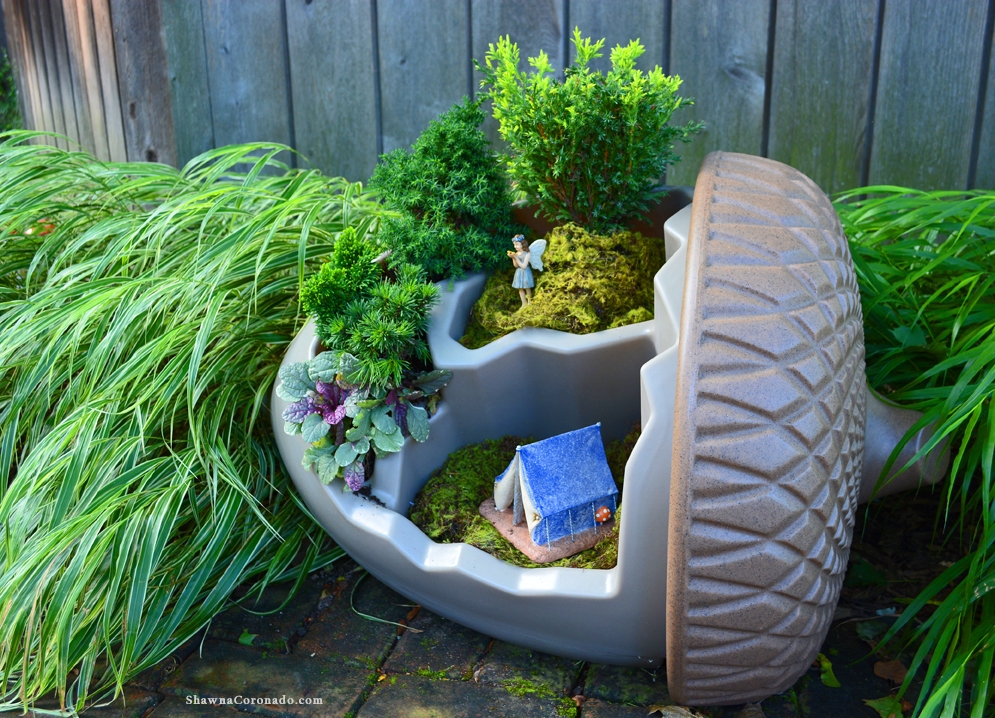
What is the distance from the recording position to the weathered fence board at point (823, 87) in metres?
2.06

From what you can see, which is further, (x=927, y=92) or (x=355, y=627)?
(x=927, y=92)

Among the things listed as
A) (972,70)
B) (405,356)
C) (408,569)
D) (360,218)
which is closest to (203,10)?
(360,218)

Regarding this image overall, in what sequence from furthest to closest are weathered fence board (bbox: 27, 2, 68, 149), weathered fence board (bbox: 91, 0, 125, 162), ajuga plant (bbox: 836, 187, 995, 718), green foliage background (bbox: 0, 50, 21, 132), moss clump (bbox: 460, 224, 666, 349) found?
green foliage background (bbox: 0, 50, 21, 132) → weathered fence board (bbox: 27, 2, 68, 149) → weathered fence board (bbox: 91, 0, 125, 162) → moss clump (bbox: 460, 224, 666, 349) → ajuga plant (bbox: 836, 187, 995, 718)

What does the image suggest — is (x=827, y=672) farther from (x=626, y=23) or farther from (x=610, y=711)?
(x=626, y=23)

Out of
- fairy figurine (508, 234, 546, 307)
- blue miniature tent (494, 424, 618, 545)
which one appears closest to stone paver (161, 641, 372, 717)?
blue miniature tent (494, 424, 618, 545)

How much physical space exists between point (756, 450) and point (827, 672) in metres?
0.57

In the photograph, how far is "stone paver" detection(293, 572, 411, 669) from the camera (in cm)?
141

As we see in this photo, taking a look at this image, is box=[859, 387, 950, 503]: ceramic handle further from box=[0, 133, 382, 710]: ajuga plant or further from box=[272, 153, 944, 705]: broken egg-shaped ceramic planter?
box=[0, 133, 382, 710]: ajuga plant

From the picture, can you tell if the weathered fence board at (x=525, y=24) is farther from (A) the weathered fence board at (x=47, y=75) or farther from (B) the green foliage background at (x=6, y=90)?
(B) the green foliage background at (x=6, y=90)

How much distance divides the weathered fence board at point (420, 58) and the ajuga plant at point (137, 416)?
1.51 feet

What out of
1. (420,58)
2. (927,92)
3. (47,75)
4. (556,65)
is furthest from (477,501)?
(47,75)

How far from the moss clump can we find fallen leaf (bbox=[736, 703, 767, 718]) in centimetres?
69

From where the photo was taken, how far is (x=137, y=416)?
1517 mm

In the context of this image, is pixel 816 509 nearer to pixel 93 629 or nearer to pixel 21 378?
pixel 93 629
